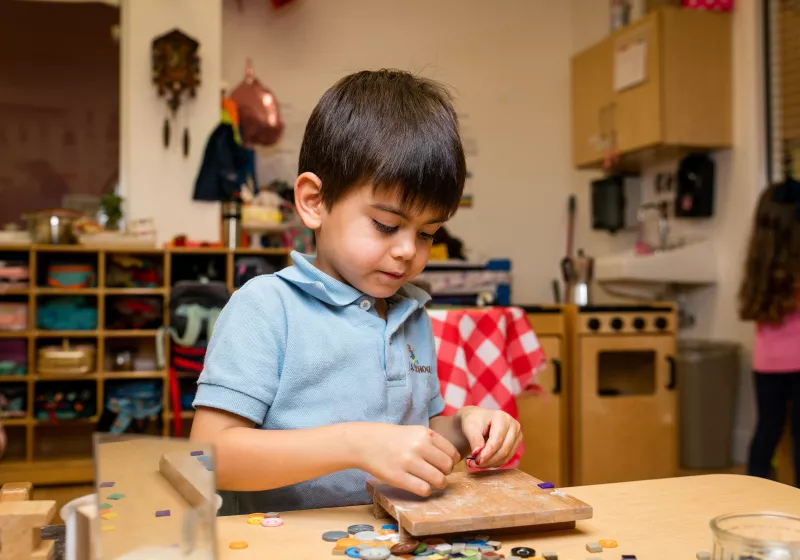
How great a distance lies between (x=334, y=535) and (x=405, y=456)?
0.09 m

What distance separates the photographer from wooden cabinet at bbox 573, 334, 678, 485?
3.37m

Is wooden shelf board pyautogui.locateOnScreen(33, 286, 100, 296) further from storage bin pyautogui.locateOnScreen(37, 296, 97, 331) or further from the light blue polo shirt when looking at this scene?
the light blue polo shirt

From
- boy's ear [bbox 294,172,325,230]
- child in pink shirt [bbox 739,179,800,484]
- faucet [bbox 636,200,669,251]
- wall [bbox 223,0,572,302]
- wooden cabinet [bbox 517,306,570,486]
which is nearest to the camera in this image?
boy's ear [bbox 294,172,325,230]

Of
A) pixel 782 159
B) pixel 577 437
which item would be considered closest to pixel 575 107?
pixel 782 159

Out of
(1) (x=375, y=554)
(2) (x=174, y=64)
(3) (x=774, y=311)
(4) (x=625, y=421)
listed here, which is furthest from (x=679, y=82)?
(1) (x=375, y=554)

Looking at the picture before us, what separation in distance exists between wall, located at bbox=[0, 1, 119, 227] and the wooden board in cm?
401

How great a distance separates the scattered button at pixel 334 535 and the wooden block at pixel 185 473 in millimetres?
183

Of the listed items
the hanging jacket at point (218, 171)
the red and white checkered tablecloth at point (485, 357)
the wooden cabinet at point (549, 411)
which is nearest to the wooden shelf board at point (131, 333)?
the hanging jacket at point (218, 171)

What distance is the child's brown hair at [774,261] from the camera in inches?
119

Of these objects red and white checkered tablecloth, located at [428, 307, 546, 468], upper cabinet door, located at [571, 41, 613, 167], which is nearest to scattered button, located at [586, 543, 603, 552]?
red and white checkered tablecloth, located at [428, 307, 546, 468]

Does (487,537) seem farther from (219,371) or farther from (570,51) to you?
(570,51)

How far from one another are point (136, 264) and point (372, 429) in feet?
10.7

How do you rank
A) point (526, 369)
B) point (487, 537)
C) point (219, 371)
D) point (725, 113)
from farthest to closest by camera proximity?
1. point (725, 113)
2. point (526, 369)
3. point (219, 371)
4. point (487, 537)

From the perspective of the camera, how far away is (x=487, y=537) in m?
0.65
